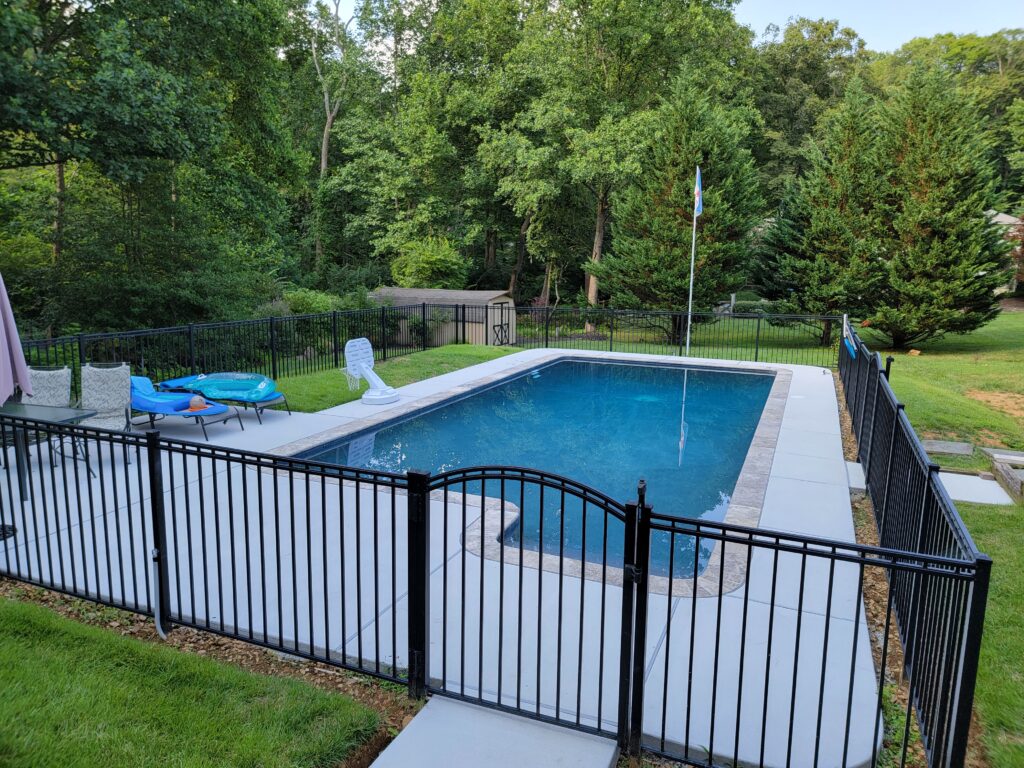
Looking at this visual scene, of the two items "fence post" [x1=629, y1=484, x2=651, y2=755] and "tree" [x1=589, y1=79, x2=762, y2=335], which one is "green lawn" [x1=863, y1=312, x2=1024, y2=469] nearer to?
"tree" [x1=589, y1=79, x2=762, y2=335]

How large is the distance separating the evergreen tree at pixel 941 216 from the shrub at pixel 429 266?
1465cm

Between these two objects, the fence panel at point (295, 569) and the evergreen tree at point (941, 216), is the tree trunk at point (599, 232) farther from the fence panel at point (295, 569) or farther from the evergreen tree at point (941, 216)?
the fence panel at point (295, 569)

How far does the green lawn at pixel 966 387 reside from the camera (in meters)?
8.75

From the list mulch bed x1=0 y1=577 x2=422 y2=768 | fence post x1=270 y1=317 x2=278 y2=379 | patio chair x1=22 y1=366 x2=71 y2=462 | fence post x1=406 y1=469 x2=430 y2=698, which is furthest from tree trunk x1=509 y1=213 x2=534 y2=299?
fence post x1=406 y1=469 x2=430 y2=698

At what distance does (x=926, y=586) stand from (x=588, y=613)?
1.75 m

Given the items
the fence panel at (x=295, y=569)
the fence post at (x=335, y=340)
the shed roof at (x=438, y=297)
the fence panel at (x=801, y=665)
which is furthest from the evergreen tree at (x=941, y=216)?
the fence panel at (x=295, y=569)

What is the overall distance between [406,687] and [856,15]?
4519 centimetres

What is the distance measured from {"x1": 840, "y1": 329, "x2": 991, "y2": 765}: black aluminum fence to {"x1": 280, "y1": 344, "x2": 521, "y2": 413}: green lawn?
24.2 feet

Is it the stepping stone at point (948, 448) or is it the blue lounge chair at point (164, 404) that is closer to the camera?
→ the stepping stone at point (948, 448)

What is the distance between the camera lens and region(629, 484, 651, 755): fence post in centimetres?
265

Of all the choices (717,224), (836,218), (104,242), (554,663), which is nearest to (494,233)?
(717,224)

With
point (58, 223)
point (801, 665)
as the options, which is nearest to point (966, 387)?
point (801, 665)

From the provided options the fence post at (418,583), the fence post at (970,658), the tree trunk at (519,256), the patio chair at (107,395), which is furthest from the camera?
the tree trunk at (519,256)

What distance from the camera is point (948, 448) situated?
305 inches
